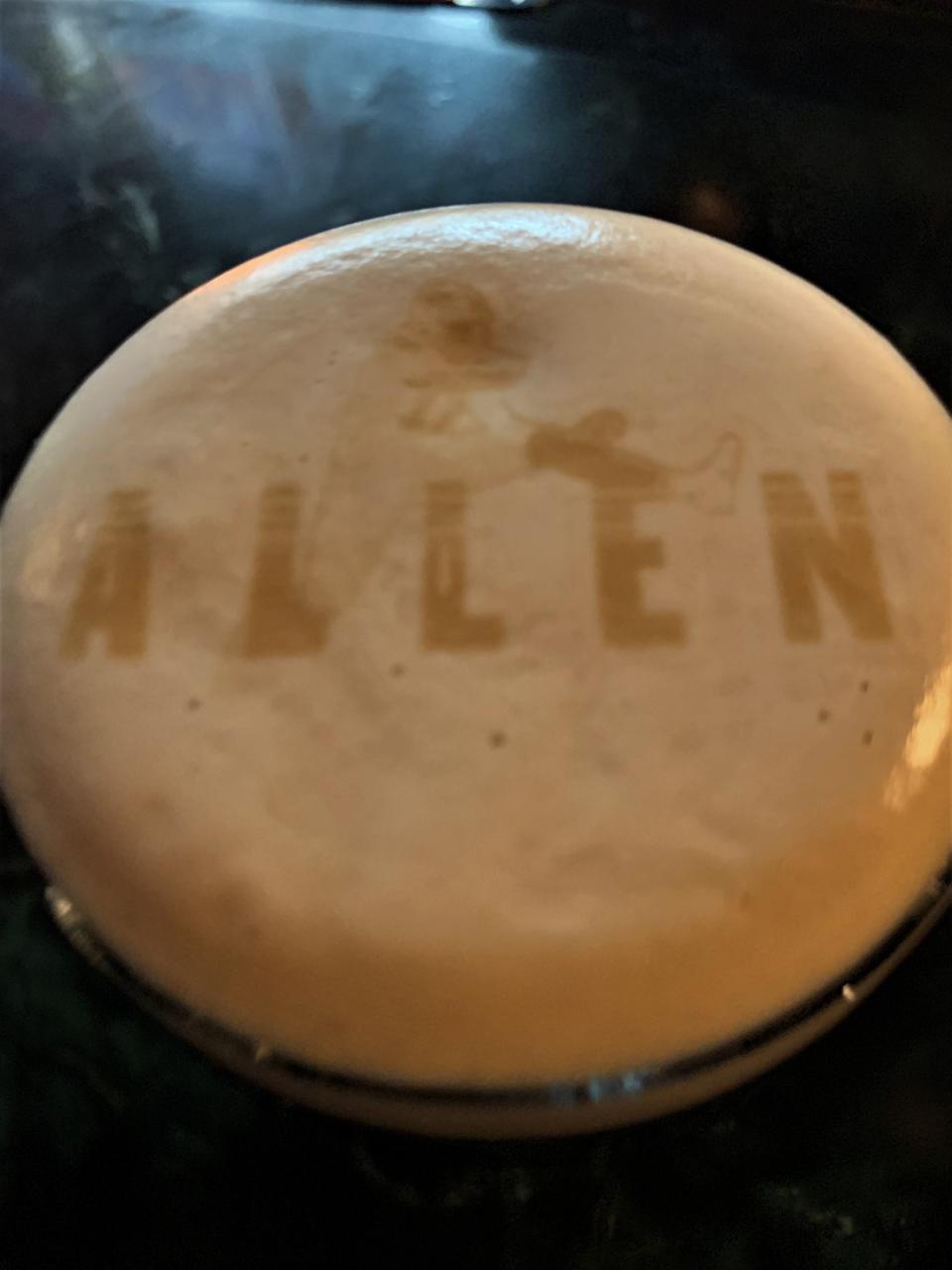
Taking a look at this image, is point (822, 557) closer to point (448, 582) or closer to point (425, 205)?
point (448, 582)

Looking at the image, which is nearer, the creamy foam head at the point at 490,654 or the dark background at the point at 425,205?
the creamy foam head at the point at 490,654

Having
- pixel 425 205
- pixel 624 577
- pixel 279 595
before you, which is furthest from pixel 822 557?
pixel 425 205

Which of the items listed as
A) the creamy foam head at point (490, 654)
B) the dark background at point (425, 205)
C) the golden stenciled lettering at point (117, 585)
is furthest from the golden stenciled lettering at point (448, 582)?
the dark background at point (425, 205)

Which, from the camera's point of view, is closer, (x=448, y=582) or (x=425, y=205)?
(x=448, y=582)

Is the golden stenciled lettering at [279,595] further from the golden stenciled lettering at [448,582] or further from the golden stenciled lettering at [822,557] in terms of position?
the golden stenciled lettering at [822,557]

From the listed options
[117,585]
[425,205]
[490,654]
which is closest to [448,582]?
[490,654]

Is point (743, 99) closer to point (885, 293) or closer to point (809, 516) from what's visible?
point (885, 293)

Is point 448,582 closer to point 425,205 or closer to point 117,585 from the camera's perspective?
point 117,585

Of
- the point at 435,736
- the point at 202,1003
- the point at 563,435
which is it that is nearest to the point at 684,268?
the point at 563,435
